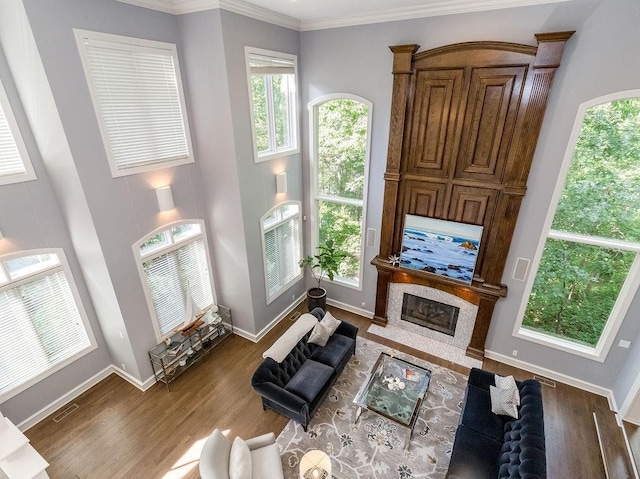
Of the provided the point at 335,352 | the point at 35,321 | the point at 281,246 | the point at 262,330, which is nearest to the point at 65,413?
the point at 35,321

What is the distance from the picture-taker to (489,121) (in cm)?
461

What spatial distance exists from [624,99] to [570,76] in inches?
27.0

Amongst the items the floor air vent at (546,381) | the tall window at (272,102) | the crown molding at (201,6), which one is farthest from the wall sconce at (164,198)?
→ the floor air vent at (546,381)

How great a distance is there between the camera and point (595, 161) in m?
4.28

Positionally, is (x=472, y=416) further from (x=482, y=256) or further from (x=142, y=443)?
(x=142, y=443)

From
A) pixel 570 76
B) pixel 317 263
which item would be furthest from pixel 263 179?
pixel 570 76

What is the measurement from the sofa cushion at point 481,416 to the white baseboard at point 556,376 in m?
1.54

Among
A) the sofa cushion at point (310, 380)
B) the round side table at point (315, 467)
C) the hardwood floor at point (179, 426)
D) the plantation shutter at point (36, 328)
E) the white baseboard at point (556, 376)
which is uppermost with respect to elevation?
the plantation shutter at point (36, 328)

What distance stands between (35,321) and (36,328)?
10 cm

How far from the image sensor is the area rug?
3.96 meters

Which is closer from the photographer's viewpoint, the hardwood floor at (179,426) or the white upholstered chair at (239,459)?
the white upholstered chair at (239,459)

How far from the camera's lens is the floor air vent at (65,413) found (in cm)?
458

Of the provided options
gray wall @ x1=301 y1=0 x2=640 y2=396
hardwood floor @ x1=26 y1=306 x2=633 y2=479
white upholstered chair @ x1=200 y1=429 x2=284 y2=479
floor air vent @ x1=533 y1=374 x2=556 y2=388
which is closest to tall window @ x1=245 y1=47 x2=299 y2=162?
gray wall @ x1=301 y1=0 x2=640 y2=396

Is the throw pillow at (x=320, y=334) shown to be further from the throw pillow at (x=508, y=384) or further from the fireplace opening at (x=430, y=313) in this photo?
the throw pillow at (x=508, y=384)
